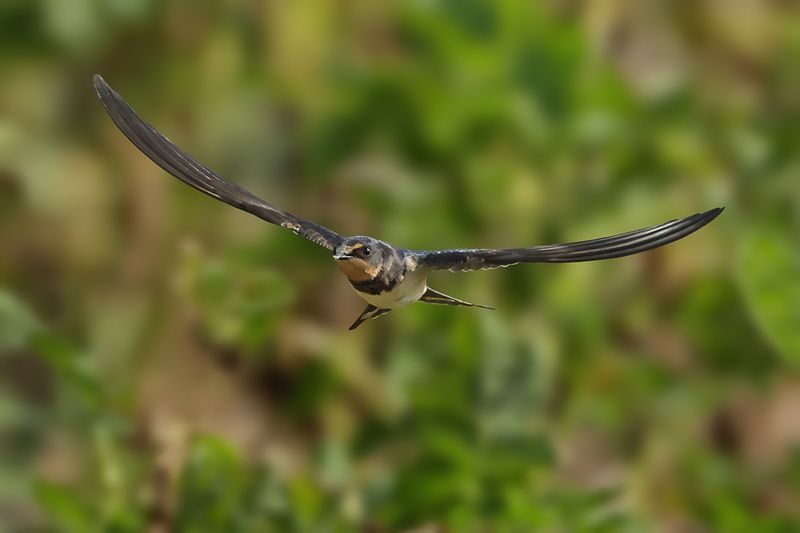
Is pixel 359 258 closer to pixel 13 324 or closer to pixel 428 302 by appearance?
pixel 428 302

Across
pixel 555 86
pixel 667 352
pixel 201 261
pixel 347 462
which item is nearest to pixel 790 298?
pixel 667 352

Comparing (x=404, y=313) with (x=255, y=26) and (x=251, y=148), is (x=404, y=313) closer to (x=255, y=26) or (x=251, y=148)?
(x=251, y=148)

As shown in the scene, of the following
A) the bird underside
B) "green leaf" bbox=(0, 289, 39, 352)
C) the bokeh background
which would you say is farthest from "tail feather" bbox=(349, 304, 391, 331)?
the bokeh background

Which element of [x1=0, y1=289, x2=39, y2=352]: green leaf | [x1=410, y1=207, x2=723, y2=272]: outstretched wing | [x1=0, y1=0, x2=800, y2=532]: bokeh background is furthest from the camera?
[x1=0, y1=0, x2=800, y2=532]: bokeh background

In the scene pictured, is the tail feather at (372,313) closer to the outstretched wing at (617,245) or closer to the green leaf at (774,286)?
the outstretched wing at (617,245)

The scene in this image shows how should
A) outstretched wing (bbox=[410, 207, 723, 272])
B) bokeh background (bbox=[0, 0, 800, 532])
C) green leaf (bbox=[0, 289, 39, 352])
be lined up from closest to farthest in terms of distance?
outstretched wing (bbox=[410, 207, 723, 272]) → green leaf (bbox=[0, 289, 39, 352]) → bokeh background (bbox=[0, 0, 800, 532])

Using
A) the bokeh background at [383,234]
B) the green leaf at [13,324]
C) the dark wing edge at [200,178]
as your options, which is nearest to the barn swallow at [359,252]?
the dark wing edge at [200,178]

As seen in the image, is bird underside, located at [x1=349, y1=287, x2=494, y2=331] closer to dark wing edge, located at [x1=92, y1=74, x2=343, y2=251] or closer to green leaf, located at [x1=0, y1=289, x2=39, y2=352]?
dark wing edge, located at [x1=92, y1=74, x2=343, y2=251]
